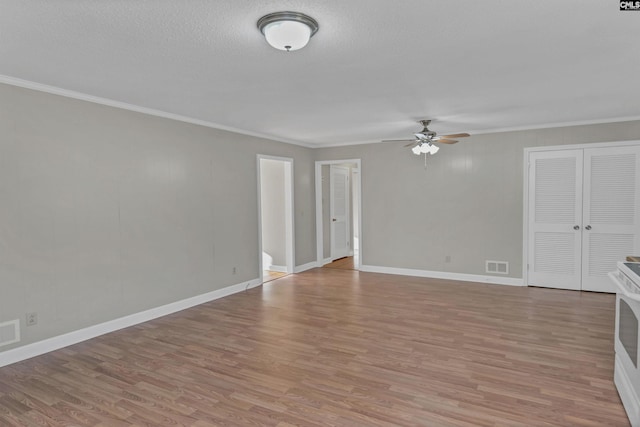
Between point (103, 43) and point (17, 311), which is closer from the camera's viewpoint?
point (103, 43)

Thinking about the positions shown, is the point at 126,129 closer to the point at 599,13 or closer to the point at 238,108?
the point at 238,108

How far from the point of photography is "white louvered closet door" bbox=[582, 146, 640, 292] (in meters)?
5.09

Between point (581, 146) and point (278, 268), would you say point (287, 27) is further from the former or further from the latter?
point (278, 268)

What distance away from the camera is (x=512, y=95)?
3846mm

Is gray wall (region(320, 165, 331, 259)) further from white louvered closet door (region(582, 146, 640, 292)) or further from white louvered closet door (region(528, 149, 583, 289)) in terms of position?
white louvered closet door (region(582, 146, 640, 292))

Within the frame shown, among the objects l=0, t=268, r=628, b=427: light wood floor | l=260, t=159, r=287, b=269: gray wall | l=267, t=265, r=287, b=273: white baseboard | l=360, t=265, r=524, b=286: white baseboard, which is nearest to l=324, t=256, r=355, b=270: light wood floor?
l=360, t=265, r=524, b=286: white baseboard

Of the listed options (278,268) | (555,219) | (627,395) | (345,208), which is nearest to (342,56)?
(627,395)

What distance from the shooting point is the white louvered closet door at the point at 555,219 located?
17.8ft

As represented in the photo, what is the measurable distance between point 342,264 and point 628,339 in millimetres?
5680

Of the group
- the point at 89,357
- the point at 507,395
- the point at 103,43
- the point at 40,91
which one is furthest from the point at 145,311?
the point at 507,395

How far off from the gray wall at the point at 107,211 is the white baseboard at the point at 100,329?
0.20 ft

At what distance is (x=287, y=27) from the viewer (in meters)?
2.10

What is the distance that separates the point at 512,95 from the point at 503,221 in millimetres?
2623

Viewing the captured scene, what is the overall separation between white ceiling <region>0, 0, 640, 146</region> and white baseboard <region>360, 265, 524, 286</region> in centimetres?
266
